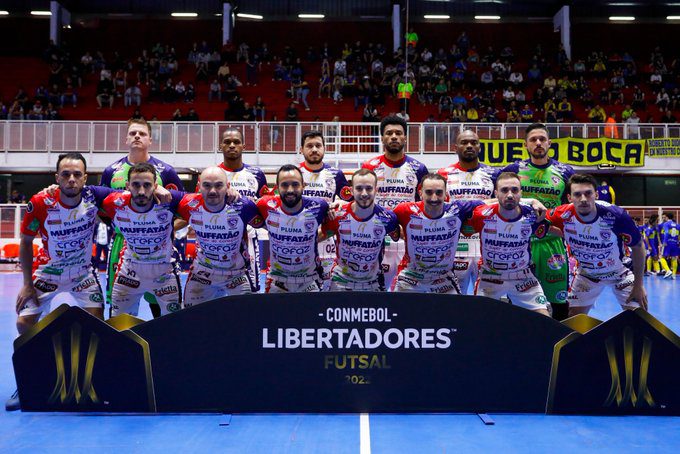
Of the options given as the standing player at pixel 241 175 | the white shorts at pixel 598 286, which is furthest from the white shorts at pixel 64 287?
the white shorts at pixel 598 286

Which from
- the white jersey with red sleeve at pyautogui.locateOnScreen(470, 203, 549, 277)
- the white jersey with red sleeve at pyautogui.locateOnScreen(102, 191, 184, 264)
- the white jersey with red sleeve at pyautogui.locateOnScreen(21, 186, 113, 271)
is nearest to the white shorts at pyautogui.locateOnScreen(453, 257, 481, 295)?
the white jersey with red sleeve at pyautogui.locateOnScreen(470, 203, 549, 277)

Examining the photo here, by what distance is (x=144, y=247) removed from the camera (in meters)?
5.67

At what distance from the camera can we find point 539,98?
90.3 ft

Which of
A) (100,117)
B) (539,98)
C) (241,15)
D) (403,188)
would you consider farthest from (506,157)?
A: (241,15)

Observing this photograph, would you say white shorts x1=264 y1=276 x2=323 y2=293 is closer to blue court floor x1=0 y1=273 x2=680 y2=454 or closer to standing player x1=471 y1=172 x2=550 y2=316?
blue court floor x1=0 y1=273 x2=680 y2=454

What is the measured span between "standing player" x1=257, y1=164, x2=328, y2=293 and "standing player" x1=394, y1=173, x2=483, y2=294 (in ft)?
2.88

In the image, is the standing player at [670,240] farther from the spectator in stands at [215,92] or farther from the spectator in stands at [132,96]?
the spectator in stands at [132,96]

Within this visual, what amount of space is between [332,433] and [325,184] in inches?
129

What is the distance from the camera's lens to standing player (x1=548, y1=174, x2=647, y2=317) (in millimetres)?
5914

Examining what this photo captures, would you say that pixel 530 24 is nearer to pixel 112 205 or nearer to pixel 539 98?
pixel 539 98

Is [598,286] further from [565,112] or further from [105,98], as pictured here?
[105,98]

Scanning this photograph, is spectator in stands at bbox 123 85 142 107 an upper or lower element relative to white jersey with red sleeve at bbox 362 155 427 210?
upper

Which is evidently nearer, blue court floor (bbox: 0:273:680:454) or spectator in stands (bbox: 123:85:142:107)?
blue court floor (bbox: 0:273:680:454)

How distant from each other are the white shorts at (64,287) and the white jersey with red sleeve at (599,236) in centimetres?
470
